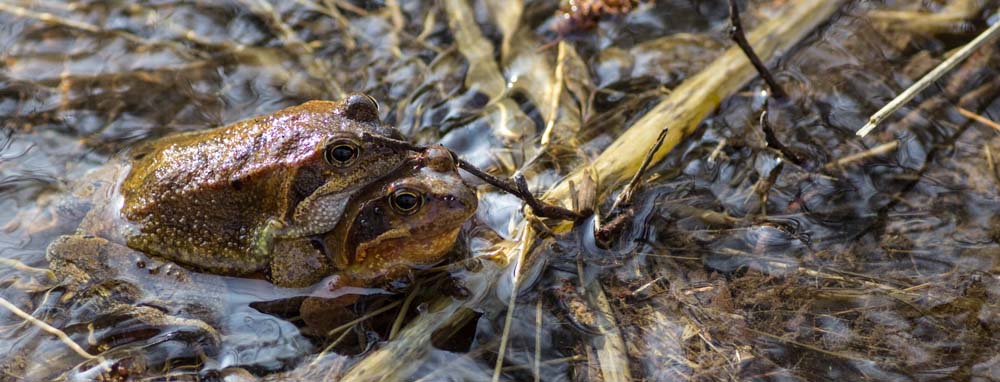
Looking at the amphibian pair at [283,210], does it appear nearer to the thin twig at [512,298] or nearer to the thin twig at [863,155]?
the thin twig at [512,298]

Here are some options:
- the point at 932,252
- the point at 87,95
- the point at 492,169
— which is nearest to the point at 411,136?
the point at 492,169

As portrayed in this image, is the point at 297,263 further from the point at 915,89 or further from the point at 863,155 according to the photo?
the point at 915,89

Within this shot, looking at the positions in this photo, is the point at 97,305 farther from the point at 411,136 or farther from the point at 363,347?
the point at 411,136

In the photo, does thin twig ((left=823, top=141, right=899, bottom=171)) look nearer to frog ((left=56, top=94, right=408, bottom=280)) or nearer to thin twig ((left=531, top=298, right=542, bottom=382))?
thin twig ((left=531, top=298, right=542, bottom=382))

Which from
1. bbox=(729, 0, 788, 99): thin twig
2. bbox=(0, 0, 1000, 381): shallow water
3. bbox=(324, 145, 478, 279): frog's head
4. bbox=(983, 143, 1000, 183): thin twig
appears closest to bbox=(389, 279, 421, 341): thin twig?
bbox=(0, 0, 1000, 381): shallow water

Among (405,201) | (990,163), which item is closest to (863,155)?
(990,163)

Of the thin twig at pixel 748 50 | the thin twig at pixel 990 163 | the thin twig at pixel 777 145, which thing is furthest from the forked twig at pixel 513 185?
the thin twig at pixel 990 163
